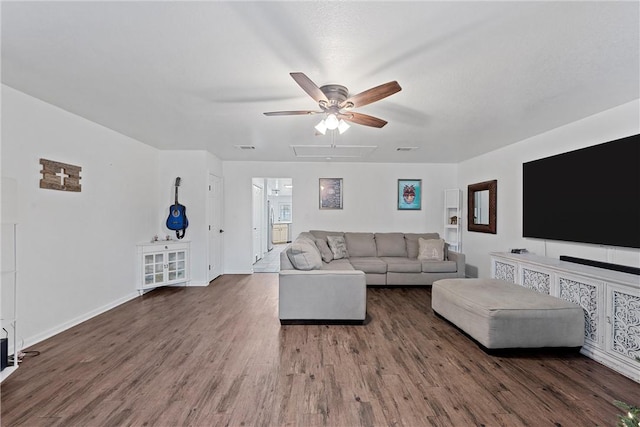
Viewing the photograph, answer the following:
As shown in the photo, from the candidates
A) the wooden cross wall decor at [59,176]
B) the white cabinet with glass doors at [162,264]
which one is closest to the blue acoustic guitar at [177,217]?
the white cabinet with glass doors at [162,264]

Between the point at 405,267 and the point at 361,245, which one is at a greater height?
the point at 361,245

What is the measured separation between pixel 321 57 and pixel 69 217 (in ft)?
11.0

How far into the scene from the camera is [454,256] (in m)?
5.27

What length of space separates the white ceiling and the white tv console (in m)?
1.67

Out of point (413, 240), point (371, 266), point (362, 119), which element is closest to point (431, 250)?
point (413, 240)

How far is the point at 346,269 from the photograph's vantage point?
13.9ft

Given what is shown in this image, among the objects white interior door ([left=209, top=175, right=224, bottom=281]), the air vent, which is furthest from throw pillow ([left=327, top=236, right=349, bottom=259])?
white interior door ([left=209, top=175, right=224, bottom=281])

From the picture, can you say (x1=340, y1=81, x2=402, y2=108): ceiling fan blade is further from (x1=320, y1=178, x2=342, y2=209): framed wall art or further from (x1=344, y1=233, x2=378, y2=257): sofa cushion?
(x1=320, y1=178, x2=342, y2=209): framed wall art

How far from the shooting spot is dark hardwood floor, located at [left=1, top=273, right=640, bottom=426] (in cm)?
191

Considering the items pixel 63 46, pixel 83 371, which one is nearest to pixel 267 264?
pixel 83 371

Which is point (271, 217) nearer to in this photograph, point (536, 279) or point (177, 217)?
point (177, 217)

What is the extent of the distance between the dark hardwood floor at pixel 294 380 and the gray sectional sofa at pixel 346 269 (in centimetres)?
25

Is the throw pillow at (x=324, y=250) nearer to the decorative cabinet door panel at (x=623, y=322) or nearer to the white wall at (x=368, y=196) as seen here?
the white wall at (x=368, y=196)

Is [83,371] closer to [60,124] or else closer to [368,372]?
[368,372]
